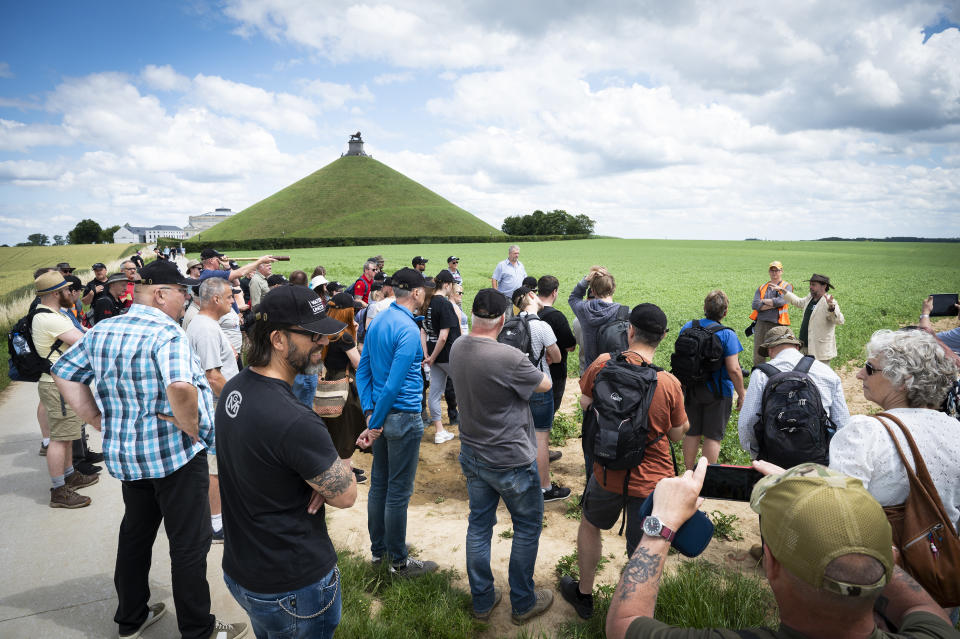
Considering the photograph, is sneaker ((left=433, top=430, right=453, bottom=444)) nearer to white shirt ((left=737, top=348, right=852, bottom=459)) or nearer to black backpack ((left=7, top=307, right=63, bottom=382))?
white shirt ((left=737, top=348, right=852, bottom=459))

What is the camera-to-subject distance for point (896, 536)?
8.08 ft

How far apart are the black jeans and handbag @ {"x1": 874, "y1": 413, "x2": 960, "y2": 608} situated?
4.18 m

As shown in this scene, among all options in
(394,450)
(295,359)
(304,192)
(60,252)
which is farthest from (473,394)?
(304,192)

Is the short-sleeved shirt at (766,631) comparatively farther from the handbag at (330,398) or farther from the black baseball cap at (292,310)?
the handbag at (330,398)

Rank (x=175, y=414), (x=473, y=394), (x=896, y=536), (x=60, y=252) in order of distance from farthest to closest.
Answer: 1. (x=60, y=252)
2. (x=473, y=394)
3. (x=175, y=414)
4. (x=896, y=536)

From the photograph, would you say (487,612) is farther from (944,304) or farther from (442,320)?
(944,304)

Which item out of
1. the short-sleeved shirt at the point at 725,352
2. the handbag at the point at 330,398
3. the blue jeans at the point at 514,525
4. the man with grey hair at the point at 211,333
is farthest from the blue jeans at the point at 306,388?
the short-sleeved shirt at the point at 725,352

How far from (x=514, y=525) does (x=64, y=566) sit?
13.9ft

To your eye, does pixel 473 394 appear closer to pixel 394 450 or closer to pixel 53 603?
pixel 394 450

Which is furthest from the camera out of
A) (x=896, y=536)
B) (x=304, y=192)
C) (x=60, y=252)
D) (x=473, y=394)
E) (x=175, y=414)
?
(x=304, y=192)

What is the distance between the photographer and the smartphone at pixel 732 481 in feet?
7.38

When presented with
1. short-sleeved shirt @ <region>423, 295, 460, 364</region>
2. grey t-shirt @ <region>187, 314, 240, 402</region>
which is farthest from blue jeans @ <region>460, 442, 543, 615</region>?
short-sleeved shirt @ <region>423, 295, 460, 364</region>

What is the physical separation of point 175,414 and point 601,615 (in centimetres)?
350

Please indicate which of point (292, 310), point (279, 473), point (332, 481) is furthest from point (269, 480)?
point (292, 310)
